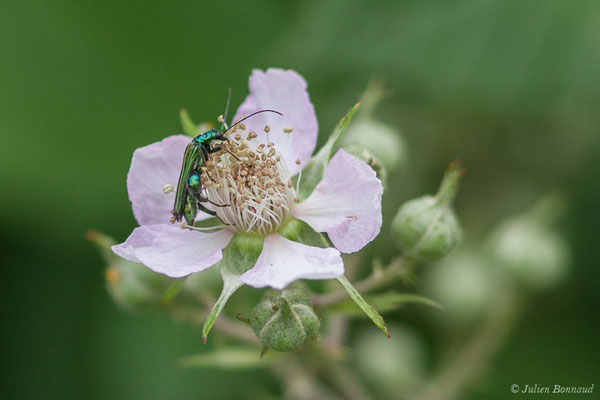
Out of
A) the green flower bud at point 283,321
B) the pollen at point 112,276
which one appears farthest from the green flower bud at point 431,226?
the pollen at point 112,276

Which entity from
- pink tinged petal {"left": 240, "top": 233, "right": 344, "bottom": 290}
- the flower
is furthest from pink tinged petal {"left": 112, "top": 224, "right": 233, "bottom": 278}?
pink tinged petal {"left": 240, "top": 233, "right": 344, "bottom": 290}

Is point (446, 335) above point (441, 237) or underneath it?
underneath

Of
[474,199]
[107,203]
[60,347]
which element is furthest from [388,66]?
Result: [60,347]

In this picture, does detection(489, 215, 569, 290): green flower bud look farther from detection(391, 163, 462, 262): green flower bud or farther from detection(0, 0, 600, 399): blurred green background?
detection(391, 163, 462, 262): green flower bud

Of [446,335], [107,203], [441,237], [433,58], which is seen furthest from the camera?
[107,203]

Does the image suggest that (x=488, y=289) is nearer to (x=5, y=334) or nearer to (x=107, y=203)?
(x=107, y=203)

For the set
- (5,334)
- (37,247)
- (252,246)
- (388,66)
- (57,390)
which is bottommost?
(57,390)

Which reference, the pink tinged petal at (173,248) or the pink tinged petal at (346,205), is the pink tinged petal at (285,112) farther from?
the pink tinged petal at (173,248)

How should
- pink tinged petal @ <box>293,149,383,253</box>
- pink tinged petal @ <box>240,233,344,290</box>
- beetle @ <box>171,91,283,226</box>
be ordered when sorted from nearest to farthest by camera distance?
pink tinged petal @ <box>240,233,344,290</box>, pink tinged petal @ <box>293,149,383,253</box>, beetle @ <box>171,91,283,226</box>
